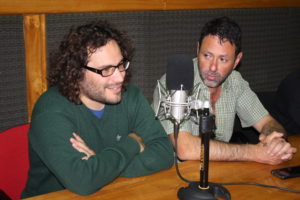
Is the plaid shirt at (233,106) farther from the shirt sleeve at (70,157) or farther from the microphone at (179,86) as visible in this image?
the microphone at (179,86)

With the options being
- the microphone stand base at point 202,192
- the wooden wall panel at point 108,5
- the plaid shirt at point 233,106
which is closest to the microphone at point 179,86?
the microphone stand base at point 202,192

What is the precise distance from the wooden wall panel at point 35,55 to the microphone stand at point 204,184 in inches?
50.1

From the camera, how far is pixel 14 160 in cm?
181

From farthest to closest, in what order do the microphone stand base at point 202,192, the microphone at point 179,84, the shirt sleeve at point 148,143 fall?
1. the shirt sleeve at point 148,143
2. the microphone stand base at point 202,192
3. the microphone at point 179,84

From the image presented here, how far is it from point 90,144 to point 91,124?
9 cm

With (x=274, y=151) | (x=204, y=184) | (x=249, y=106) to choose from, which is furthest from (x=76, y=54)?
(x=249, y=106)

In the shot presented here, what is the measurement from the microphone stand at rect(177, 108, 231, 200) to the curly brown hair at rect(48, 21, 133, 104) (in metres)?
0.67

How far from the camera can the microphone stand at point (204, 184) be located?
1.34 metres

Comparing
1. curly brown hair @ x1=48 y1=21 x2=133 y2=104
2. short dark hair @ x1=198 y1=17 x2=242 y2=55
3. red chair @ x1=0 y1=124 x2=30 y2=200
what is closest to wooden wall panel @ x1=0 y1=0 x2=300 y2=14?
curly brown hair @ x1=48 y1=21 x2=133 y2=104

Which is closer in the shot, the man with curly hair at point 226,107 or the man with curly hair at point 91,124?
the man with curly hair at point 91,124

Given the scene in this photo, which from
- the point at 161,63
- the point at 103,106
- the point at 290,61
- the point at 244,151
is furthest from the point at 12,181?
the point at 290,61

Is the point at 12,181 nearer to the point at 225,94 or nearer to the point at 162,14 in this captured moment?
the point at 225,94

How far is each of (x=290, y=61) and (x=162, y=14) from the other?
1.53 metres

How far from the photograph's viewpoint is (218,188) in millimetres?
1532
